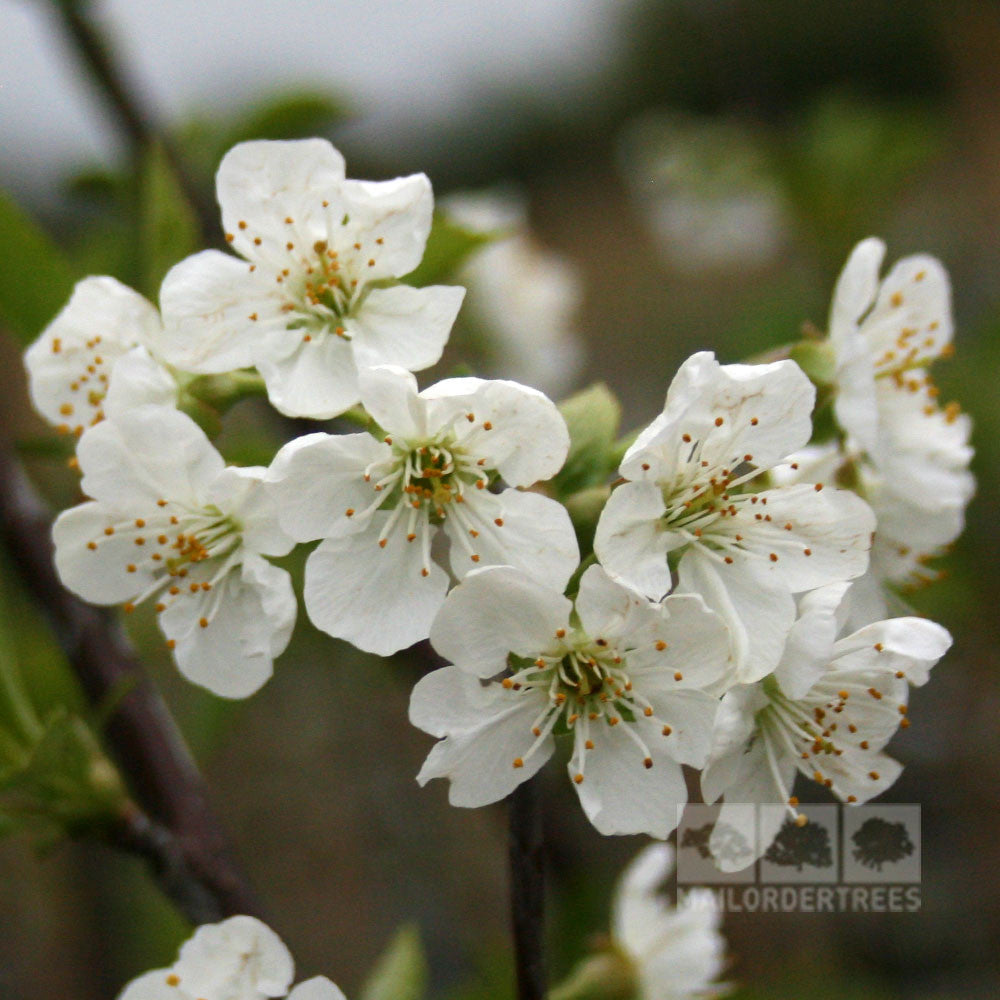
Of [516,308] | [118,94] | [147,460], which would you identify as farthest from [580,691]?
[516,308]

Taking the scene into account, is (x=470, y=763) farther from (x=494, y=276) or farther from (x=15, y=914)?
(x=15, y=914)

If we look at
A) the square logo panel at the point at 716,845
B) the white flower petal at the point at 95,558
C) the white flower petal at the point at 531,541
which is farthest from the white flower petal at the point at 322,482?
the square logo panel at the point at 716,845

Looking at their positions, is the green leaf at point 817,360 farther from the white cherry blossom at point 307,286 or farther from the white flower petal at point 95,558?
the white flower petal at point 95,558

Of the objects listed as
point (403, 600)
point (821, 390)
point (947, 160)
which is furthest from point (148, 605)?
point (947, 160)

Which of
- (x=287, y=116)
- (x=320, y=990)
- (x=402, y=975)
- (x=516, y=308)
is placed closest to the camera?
(x=320, y=990)

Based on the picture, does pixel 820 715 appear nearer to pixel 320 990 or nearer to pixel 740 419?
pixel 740 419

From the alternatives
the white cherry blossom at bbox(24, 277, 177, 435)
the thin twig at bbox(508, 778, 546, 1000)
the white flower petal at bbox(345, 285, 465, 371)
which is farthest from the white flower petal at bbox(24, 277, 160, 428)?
the thin twig at bbox(508, 778, 546, 1000)

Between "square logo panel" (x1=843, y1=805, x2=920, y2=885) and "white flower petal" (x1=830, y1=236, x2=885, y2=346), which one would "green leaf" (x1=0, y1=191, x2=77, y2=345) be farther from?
"square logo panel" (x1=843, y1=805, x2=920, y2=885)
